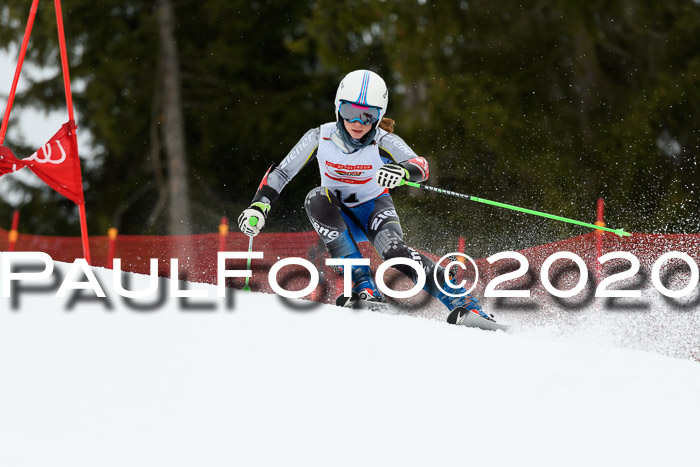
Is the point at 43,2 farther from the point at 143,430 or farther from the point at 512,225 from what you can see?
the point at 143,430

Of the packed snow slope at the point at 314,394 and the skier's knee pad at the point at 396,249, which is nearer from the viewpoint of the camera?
the packed snow slope at the point at 314,394

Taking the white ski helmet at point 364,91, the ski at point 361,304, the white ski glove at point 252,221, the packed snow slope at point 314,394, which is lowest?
the packed snow slope at point 314,394

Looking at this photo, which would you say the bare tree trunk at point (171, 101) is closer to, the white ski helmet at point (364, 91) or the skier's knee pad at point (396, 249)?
the skier's knee pad at point (396, 249)

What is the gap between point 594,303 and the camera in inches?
258

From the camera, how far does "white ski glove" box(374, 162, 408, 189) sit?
4.52m

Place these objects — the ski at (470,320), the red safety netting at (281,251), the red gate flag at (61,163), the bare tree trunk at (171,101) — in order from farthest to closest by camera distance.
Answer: the bare tree trunk at (171,101)
the red safety netting at (281,251)
the red gate flag at (61,163)
the ski at (470,320)

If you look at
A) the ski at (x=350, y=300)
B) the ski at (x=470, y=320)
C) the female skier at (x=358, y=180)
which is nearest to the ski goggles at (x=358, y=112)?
the female skier at (x=358, y=180)

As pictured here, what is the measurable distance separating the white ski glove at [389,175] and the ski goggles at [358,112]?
28 centimetres

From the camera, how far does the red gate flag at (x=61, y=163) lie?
6.23 metres

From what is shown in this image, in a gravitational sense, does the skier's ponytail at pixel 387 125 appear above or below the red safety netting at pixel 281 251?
above

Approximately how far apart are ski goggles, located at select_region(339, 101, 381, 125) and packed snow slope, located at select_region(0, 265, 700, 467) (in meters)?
1.05

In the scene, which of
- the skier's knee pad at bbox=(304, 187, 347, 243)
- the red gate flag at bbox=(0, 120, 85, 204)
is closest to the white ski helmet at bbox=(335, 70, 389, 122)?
the skier's knee pad at bbox=(304, 187, 347, 243)

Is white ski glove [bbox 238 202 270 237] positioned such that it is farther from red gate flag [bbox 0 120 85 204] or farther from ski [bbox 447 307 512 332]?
red gate flag [bbox 0 120 85 204]

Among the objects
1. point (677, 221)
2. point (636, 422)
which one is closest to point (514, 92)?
point (677, 221)
